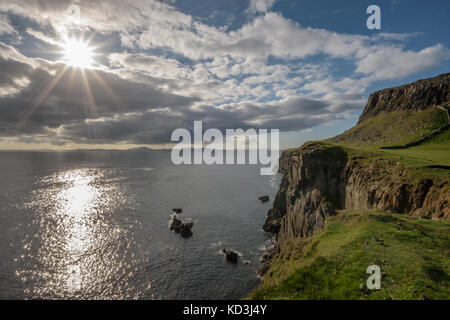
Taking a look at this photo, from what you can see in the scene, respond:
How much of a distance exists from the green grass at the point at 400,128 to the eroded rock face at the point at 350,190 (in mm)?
56977

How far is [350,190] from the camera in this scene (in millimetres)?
37281

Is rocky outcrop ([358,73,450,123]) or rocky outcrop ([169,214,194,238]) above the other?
rocky outcrop ([358,73,450,123])

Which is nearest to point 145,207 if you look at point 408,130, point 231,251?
point 231,251

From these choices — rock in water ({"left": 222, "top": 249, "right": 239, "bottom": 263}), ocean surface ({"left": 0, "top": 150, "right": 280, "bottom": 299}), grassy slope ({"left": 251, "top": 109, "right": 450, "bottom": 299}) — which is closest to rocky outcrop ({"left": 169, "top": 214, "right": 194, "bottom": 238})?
ocean surface ({"left": 0, "top": 150, "right": 280, "bottom": 299})

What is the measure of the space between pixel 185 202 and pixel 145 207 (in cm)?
1893

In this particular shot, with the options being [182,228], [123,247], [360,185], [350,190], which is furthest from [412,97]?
[123,247]

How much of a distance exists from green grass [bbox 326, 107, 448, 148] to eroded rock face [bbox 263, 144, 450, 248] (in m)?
57.0

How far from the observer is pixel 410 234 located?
17125mm

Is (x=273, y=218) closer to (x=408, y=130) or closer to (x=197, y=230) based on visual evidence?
(x=197, y=230)

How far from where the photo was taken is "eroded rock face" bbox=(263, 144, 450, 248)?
25547 millimetres

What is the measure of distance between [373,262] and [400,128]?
404 feet

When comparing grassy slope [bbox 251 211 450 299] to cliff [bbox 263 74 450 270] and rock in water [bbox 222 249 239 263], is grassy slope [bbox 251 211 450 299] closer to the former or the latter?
cliff [bbox 263 74 450 270]

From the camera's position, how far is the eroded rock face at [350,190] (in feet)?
83.8
